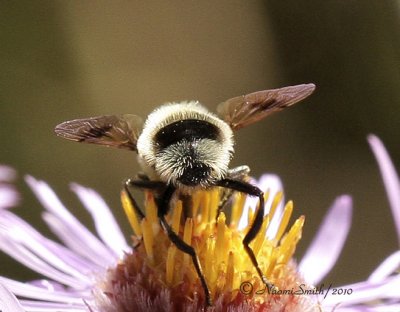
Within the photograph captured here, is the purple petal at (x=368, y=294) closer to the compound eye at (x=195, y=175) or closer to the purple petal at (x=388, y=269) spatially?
the purple petal at (x=388, y=269)

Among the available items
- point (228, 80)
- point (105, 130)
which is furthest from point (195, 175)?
point (228, 80)

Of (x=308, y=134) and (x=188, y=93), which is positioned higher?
(x=188, y=93)

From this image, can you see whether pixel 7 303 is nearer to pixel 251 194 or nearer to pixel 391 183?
pixel 251 194

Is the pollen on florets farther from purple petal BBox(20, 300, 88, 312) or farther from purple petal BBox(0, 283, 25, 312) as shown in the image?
purple petal BBox(0, 283, 25, 312)

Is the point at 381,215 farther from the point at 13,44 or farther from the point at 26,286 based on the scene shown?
the point at 26,286

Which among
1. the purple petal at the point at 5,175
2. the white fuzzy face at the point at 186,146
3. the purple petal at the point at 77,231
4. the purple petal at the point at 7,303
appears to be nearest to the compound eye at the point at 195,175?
the white fuzzy face at the point at 186,146

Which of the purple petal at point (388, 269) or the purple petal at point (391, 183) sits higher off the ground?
the purple petal at point (391, 183)

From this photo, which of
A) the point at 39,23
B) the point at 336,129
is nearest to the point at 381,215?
the point at 336,129
